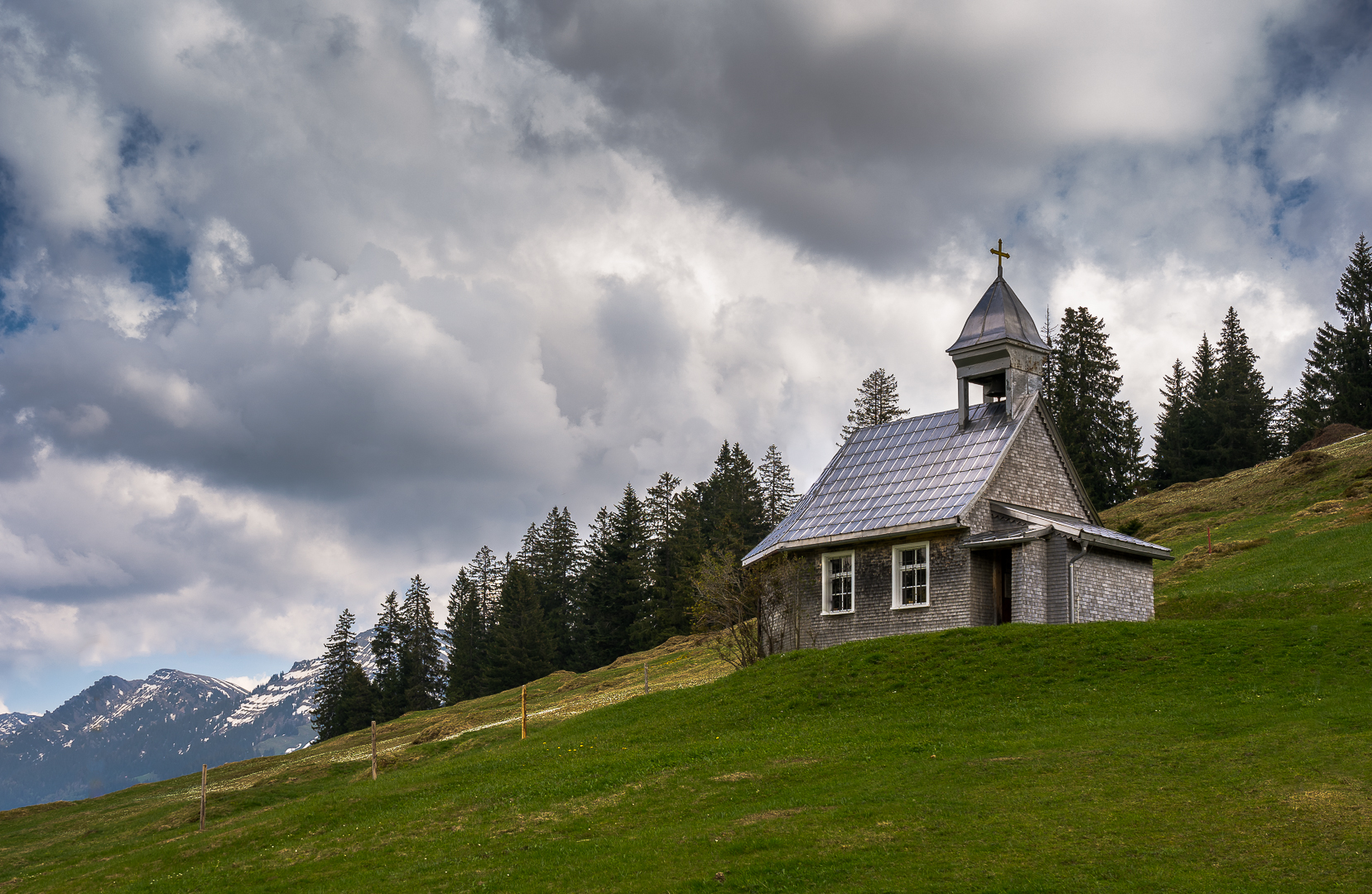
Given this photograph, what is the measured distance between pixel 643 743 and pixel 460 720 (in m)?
32.0

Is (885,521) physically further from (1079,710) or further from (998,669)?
(1079,710)

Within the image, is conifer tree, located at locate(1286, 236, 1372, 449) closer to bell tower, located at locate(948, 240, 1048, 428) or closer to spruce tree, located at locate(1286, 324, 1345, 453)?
spruce tree, located at locate(1286, 324, 1345, 453)

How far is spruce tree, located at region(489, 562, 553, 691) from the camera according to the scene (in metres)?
84.7

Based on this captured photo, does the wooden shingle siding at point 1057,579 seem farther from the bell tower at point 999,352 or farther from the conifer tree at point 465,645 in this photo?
the conifer tree at point 465,645

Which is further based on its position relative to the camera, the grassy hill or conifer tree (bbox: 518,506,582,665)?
conifer tree (bbox: 518,506,582,665)

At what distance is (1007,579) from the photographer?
30.9 metres

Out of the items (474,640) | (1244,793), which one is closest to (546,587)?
(474,640)

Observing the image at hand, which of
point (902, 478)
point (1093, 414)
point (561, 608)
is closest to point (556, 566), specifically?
point (561, 608)

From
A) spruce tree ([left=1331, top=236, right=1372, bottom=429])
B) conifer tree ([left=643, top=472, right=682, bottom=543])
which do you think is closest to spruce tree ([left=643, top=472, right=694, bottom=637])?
conifer tree ([left=643, top=472, right=682, bottom=543])

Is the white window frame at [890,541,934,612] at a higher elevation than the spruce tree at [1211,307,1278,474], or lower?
lower

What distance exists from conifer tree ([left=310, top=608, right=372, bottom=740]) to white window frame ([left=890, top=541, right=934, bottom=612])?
67.7 metres

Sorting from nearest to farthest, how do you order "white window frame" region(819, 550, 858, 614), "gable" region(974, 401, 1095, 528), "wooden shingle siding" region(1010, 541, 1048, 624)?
1. "wooden shingle siding" region(1010, 541, 1048, 624)
2. "white window frame" region(819, 550, 858, 614)
3. "gable" region(974, 401, 1095, 528)

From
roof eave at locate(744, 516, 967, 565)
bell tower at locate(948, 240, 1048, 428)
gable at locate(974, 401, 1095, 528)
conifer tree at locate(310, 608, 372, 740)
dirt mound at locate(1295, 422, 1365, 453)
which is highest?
dirt mound at locate(1295, 422, 1365, 453)

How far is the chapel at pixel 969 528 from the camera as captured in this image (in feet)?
97.6
